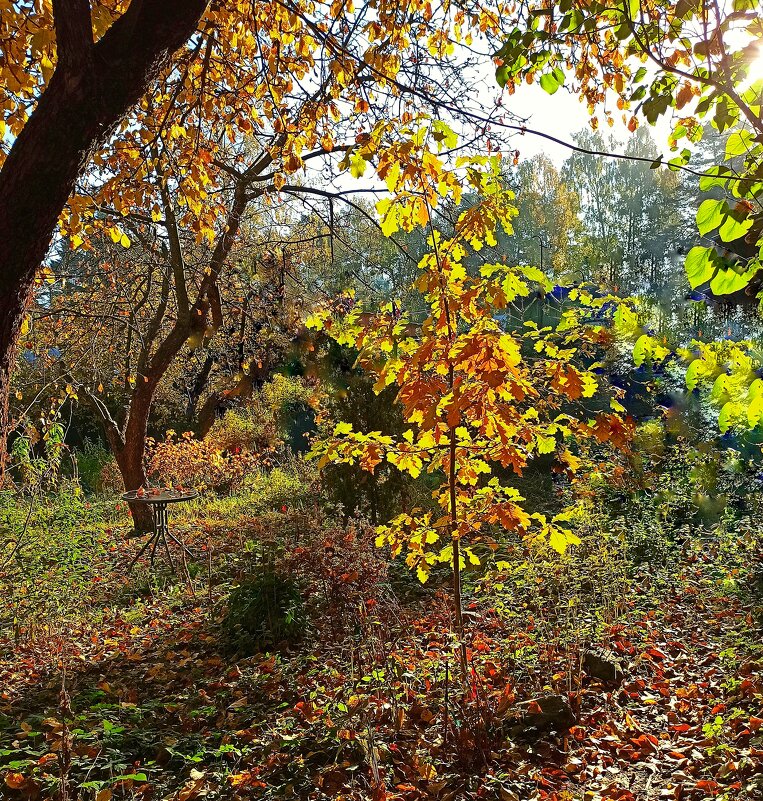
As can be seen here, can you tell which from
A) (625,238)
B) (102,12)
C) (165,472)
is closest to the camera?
(102,12)

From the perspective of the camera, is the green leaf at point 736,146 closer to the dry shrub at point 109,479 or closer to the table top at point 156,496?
the table top at point 156,496

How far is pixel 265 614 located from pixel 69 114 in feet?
11.2

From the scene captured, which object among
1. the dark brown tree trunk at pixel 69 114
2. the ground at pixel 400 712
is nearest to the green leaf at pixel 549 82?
the dark brown tree trunk at pixel 69 114

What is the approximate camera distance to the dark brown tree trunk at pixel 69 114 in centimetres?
194

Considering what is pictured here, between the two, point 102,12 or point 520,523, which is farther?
point 102,12

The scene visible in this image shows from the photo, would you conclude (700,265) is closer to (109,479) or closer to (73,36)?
(73,36)

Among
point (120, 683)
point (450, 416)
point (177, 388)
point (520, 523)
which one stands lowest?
point (120, 683)

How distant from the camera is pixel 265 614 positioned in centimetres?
432

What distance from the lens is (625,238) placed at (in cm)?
3912

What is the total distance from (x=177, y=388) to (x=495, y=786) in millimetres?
11285

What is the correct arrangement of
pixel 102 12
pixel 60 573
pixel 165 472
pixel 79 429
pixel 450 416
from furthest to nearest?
1. pixel 79 429
2. pixel 165 472
3. pixel 60 573
4. pixel 102 12
5. pixel 450 416

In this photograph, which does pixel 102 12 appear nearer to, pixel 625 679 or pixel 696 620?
pixel 625 679

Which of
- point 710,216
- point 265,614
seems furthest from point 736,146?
point 265,614

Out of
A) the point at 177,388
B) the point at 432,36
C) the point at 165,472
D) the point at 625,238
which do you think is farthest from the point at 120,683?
the point at 625,238
